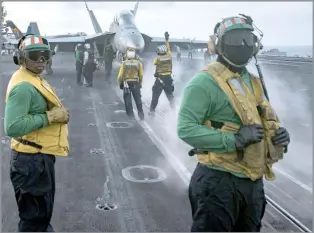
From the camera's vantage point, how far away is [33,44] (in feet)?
13.3

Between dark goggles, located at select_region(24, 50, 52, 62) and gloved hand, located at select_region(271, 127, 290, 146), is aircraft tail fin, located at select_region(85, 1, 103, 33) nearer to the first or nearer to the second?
dark goggles, located at select_region(24, 50, 52, 62)

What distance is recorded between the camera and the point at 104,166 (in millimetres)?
7930

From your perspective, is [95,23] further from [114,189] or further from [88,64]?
[114,189]

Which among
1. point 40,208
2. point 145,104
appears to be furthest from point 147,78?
point 40,208

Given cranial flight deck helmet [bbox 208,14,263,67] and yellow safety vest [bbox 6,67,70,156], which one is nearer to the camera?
cranial flight deck helmet [bbox 208,14,263,67]

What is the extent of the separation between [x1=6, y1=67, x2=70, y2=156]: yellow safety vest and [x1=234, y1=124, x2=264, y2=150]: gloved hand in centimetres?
200

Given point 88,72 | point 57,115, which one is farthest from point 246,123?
point 88,72

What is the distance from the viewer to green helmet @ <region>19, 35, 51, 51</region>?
159 inches

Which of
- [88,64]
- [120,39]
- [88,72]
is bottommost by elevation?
[88,72]

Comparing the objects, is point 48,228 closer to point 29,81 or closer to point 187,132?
point 29,81

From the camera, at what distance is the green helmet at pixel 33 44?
13.2 feet

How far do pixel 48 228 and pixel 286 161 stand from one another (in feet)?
18.6

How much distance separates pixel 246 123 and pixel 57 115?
1927mm

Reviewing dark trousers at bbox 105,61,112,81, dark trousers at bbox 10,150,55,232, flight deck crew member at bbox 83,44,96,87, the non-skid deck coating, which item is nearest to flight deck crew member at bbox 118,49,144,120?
the non-skid deck coating
